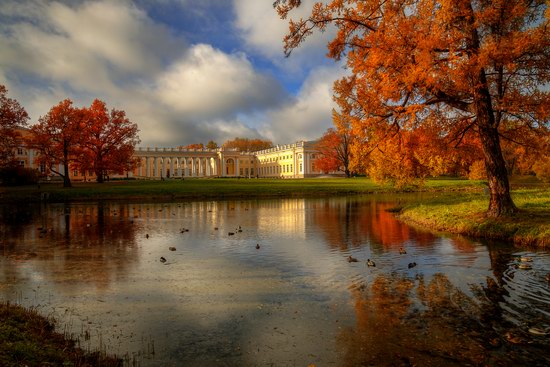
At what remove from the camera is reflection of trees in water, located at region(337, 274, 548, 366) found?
5.00m

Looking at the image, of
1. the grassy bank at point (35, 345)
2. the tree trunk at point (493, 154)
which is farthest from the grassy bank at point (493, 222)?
the grassy bank at point (35, 345)

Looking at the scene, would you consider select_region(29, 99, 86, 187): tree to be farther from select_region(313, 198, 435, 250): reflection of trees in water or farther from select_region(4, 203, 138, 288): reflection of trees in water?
select_region(313, 198, 435, 250): reflection of trees in water

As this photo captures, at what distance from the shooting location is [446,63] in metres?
12.0

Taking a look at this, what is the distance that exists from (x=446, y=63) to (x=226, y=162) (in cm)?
12309

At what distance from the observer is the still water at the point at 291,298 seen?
209 inches

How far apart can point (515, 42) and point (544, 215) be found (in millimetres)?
5916

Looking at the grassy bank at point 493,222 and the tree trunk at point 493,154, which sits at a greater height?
the tree trunk at point 493,154

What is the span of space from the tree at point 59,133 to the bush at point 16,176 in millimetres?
3893

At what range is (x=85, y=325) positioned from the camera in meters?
6.20

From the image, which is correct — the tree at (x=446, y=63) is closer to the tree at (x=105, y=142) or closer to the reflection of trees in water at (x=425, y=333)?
the reflection of trees in water at (x=425, y=333)

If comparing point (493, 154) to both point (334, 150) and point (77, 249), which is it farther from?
point (334, 150)

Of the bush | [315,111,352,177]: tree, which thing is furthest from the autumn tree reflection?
[315,111,352,177]: tree

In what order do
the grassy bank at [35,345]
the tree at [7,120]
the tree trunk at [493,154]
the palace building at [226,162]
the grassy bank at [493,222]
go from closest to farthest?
the grassy bank at [35,345]
the grassy bank at [493,222]
the tree trunk at [493,154]
the tree at [7,120]
the palace building at [226,162]

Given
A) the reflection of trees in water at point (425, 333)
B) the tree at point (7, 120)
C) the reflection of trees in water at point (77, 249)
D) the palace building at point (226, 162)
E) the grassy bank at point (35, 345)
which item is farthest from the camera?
the palace building at point (226, 162)
